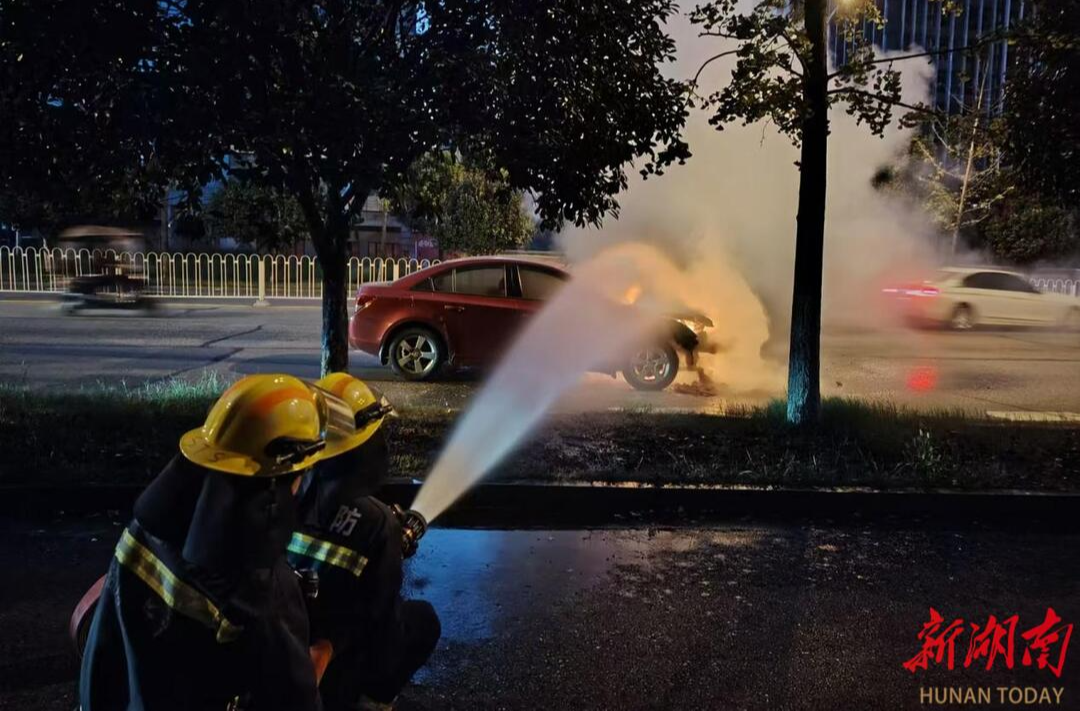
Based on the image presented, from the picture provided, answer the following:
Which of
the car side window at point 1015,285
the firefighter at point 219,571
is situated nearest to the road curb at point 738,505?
the firefighter at point 219,571

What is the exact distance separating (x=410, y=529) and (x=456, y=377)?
8.30m

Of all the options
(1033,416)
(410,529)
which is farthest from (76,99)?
(1033,416)

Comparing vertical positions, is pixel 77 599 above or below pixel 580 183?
below

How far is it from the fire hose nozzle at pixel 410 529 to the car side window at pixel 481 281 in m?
7.92

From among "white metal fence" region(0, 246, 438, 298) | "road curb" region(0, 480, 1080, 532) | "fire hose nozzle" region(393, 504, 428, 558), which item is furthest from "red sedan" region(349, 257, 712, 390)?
"white metal fence" region(0, 246, 438, 298)

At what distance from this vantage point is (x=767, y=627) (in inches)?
153

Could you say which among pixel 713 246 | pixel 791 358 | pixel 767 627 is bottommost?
pixel 767 627

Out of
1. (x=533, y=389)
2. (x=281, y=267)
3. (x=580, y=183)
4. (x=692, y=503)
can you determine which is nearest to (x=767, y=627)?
(x=692, y=503)

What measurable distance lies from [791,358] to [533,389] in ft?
10.5

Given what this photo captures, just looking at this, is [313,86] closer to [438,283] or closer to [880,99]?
[880,99]

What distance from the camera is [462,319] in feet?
33.6

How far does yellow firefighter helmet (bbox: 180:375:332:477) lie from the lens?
1.65 meters

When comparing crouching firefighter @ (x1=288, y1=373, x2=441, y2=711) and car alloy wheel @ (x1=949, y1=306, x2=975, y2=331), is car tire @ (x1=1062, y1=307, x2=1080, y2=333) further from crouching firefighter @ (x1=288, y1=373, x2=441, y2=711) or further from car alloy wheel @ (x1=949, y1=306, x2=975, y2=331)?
crouching firefighter @ (x1=288, y1=373, x2=441, y2=711)

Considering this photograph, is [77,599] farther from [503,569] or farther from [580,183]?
[580,183]
